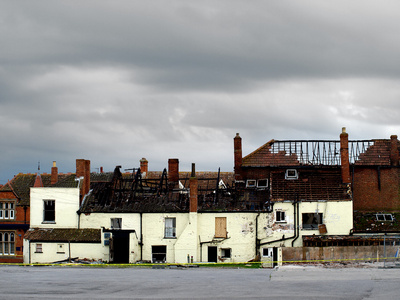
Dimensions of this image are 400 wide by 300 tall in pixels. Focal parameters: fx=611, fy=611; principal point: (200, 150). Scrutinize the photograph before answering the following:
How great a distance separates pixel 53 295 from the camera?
2797 cm

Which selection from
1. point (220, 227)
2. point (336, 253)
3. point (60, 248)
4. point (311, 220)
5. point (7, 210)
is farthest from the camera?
point (7, 210)

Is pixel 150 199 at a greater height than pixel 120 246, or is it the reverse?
pixel 150 199

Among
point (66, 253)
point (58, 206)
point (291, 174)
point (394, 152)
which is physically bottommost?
point (66, 253)

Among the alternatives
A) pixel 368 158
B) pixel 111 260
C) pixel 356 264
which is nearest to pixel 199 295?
pixel 356 264

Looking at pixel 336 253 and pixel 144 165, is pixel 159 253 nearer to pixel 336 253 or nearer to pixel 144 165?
pixel 336 253

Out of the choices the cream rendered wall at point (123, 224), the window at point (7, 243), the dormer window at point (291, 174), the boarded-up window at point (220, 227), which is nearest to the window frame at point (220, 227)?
the boarded-up window at point (220, 227)

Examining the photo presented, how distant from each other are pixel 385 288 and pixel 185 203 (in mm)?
30720

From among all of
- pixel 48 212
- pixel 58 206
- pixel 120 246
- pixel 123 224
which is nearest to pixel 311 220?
pixel 123 224

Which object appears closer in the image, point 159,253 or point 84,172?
point 159,253

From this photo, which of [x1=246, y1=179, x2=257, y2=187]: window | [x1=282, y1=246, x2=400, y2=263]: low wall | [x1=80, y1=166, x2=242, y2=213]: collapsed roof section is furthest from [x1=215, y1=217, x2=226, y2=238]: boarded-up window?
[x1=282, y1=246, x2=400, y2=263]: low wall

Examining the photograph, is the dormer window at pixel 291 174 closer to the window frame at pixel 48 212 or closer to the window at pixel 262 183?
the window at pixel 262 183

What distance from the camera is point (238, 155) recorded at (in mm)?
64438

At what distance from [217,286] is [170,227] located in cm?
2578

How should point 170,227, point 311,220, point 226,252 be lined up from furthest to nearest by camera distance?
point 311,220 < point 170,227 < point 226,252
